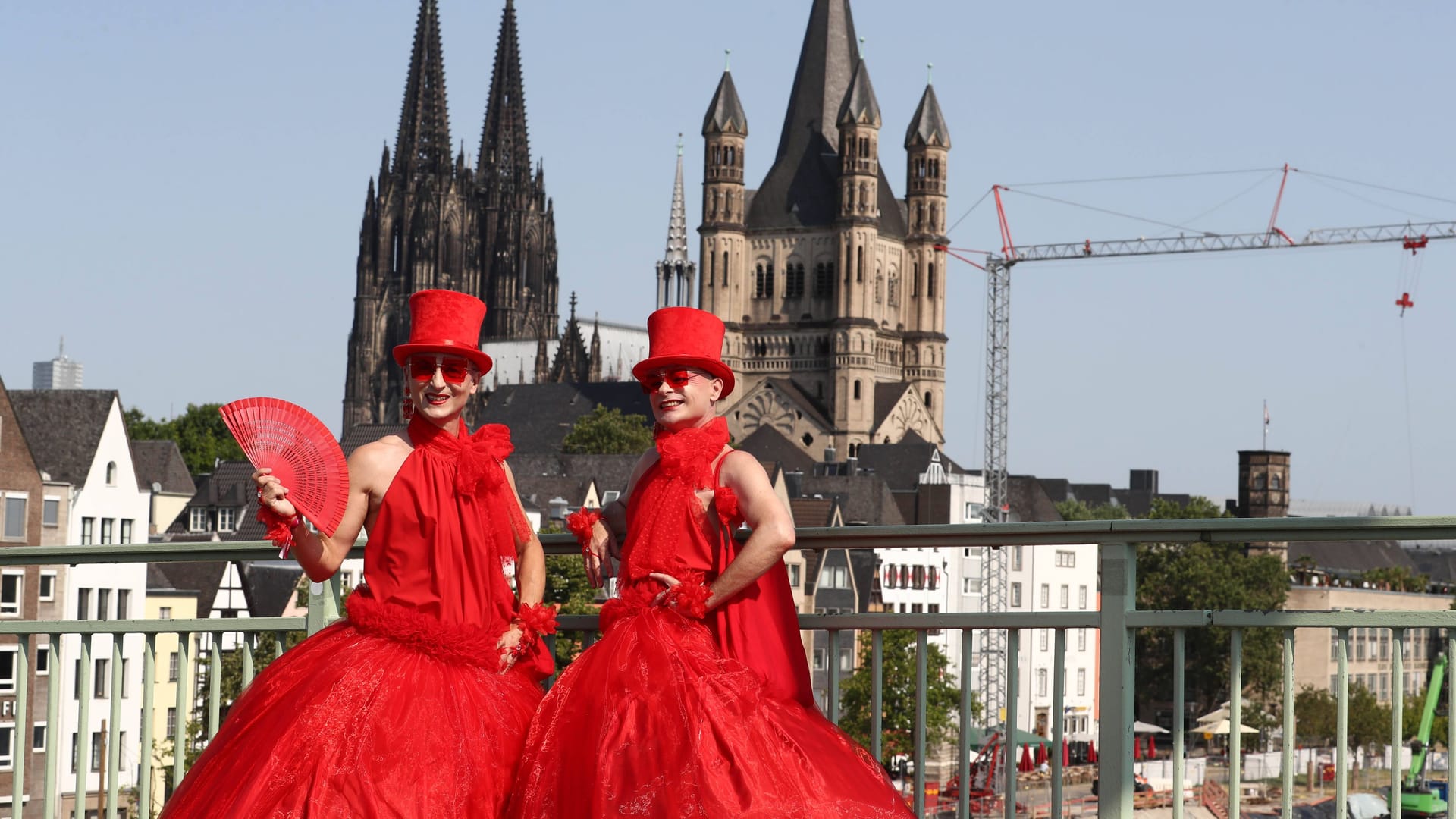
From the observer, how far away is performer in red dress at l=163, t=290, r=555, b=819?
16.0 ft

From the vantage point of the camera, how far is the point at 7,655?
20734 mm

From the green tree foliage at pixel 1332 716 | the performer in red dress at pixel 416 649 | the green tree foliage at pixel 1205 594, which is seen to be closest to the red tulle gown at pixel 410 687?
the performer in red dress at pixel 416 649

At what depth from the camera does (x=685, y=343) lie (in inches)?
212

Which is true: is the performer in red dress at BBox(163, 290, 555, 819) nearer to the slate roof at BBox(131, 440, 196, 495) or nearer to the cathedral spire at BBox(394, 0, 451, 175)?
the slate roof at BBox(131, 440, 196, 495)

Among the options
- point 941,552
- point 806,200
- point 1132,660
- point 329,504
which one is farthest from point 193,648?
point 806,200

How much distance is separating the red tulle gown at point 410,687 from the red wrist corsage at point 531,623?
0.14ft

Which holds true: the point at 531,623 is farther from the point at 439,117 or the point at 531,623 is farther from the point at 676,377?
the point at 439,117

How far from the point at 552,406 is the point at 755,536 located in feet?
408

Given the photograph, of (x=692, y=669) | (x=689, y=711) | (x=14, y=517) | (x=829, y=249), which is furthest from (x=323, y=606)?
(x=829, y=249)

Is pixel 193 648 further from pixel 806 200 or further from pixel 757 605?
pixel 806 200

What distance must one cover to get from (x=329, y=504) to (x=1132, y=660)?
216cm

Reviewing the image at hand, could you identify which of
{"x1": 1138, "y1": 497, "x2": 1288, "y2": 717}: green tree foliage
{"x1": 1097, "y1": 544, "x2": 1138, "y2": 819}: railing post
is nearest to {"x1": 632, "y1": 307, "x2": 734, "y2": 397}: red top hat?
{"x1": 1097, "y1": 544, "x2": 1138, "y2": 819}: railing post

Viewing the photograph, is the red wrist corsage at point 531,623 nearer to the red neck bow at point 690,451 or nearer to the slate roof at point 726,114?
the red neck bow at point 690,451

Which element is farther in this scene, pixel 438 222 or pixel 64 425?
pixel 438 222
